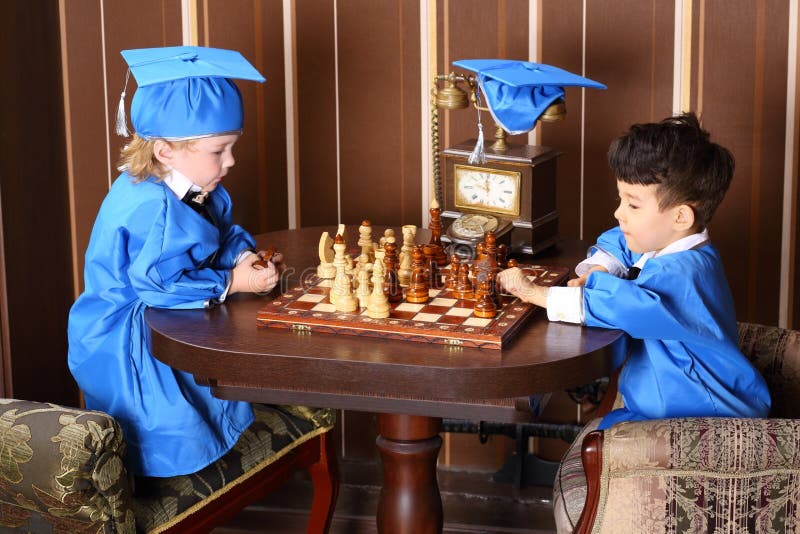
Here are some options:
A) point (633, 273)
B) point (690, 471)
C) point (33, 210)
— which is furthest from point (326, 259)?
point (33, 210)

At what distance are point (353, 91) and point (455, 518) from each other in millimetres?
1380

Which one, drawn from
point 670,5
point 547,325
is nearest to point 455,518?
point 547,325

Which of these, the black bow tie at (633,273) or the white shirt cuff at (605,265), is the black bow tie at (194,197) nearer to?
the white shirt cuff at (605,265)

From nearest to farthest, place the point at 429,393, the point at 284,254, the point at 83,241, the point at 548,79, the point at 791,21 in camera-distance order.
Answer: the point at 429,393, the point at 548,79, the point at 284,254, the point at 791,21, the point at 83,241

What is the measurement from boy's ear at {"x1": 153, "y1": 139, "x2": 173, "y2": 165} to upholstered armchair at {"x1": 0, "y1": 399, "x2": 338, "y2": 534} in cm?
60

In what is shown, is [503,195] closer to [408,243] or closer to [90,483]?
[408,243]

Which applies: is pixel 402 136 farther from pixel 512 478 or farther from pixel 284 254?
pixel 512 478

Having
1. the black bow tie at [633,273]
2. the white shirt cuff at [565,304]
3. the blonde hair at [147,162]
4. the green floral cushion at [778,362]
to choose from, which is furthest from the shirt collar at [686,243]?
the blonde hair at [147,162]

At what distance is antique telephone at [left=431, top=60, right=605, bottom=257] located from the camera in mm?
2859

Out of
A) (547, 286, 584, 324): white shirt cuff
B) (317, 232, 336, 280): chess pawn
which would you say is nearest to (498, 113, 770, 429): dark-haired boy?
(547, 286, 584, 324): white shirt cuff

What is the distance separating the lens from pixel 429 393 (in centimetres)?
224

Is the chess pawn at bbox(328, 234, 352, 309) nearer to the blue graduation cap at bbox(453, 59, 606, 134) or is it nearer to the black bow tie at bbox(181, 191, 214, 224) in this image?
the black bow tie at bbox(181, 191, 214, 224)

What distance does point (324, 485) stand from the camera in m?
3.16

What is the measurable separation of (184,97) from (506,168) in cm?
82
